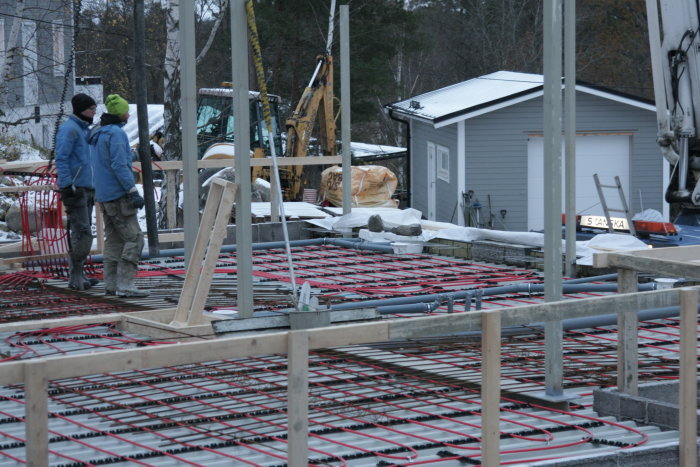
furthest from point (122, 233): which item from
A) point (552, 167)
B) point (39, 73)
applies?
point (39, 73)

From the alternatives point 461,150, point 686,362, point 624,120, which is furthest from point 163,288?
point 624,120

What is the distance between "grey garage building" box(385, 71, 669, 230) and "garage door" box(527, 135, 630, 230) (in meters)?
0.02

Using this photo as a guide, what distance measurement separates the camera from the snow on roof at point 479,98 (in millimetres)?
23172

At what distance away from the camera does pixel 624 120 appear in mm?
23875

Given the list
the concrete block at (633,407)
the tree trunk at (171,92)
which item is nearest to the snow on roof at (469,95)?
the tree trunk at (171,92)

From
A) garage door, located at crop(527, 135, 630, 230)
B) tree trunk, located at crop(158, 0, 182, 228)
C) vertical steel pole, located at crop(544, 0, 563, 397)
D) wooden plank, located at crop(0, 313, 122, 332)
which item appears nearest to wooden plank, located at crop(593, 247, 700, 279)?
vertical steel pole, located at crop(544, 0, 563, 397)

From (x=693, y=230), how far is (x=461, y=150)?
10.5 m

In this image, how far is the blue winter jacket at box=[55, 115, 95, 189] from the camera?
1023 centimetres

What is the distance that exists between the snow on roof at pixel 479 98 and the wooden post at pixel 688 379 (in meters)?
17.7

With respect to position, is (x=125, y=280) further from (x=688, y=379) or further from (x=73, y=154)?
(x=688, y=379)

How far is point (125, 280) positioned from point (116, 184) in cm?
95

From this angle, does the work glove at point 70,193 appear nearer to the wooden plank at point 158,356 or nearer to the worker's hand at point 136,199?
the worker's hand at point 136,199

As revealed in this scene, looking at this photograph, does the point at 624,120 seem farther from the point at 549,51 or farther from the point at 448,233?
the point at 549,51

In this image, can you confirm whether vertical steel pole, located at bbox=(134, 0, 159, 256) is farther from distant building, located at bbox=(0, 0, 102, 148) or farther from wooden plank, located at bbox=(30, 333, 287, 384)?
distant building, located at bbox=(0, 0, 102, 148)
